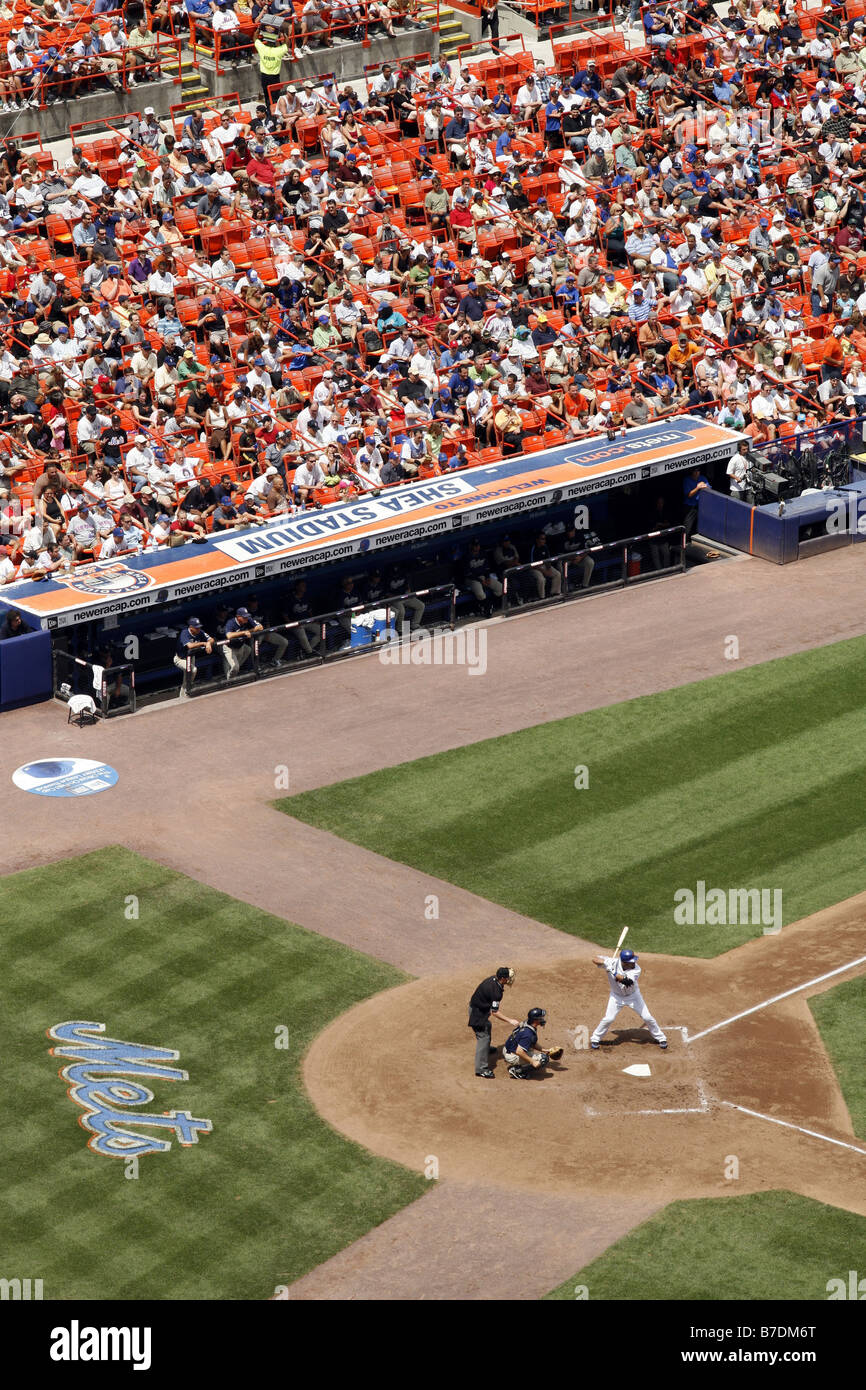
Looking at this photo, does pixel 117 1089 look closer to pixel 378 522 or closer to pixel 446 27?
pixel 378 522

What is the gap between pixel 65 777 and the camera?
3403 cm

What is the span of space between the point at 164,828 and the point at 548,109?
26590 mm

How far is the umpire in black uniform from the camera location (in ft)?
86.1

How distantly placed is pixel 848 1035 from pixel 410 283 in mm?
23963

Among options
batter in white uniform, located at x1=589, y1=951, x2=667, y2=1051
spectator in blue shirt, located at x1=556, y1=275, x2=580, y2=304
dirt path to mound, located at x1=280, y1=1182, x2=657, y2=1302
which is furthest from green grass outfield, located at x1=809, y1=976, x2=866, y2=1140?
spectator in blue shirt, located at x1=556, y1=275, x2=580, y2=304

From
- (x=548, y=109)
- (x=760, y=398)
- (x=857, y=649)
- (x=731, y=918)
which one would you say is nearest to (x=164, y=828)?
(x=731, y=918)

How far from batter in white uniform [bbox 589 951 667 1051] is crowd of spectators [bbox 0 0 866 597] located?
574 inches

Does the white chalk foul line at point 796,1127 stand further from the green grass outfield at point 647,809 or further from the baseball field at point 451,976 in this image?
the green grass outfield at point 647,809

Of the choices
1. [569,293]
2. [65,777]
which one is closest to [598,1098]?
[65,777]

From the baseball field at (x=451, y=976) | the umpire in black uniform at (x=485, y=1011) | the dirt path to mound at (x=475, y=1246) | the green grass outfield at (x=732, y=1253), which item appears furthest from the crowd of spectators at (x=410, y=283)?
the green grass outfield at (x=732, y=1253)

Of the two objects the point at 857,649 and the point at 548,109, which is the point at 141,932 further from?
the point at 548,109

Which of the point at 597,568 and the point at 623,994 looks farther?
the point at 597,568

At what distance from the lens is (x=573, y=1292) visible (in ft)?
74.1

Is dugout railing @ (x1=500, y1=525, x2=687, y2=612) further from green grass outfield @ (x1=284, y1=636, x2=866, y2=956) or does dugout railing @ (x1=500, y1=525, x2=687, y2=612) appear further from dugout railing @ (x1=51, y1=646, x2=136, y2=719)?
dugout railing @ (x1=51, y1=646, x2=136, y2=719)
